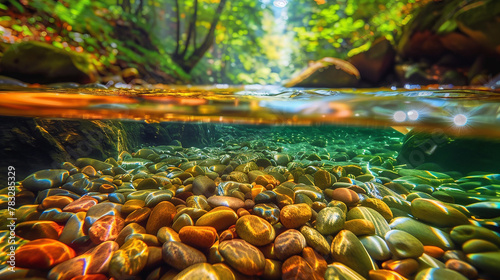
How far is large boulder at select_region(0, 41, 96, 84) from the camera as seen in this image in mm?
4414

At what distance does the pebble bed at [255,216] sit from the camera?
125cm

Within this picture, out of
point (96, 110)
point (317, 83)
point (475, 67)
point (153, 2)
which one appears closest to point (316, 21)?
point (317, 83)

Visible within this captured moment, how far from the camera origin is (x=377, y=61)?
28.2ft

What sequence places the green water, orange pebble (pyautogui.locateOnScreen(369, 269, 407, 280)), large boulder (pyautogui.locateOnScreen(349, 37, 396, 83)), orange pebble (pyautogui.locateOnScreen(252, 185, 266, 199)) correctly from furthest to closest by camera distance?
large boulder (pyautogui.locateOnScreen(349, 37, 396, 83)) < orange pebble (pyautogui.locateOnScreen(252, 185, 266, 199)) < the green water < orange pebble (pyautogui.locateOnScreen(369, 269, 407, 280))

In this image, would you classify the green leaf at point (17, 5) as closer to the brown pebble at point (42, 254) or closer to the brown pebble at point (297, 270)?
the brown pebble at point (42, 254)

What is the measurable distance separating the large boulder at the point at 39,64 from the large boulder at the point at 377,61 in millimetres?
10383

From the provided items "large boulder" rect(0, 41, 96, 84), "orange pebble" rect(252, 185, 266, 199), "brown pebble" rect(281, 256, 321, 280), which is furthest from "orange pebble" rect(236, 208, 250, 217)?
"large boulder" rect(0, 41, 96, 84)

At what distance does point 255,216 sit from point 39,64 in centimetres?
630

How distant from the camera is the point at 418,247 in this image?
4.47ft

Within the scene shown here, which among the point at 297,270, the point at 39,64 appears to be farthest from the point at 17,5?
the point at 297,270

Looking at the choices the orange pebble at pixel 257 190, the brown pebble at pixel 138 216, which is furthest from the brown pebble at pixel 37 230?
the orange pebble at pixel 257 190

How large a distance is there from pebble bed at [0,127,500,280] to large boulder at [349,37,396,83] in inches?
310

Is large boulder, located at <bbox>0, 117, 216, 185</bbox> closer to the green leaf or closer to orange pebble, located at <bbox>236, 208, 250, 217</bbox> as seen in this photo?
orange pebble, located at <bbox>236, 208, 250, 217</bbox>

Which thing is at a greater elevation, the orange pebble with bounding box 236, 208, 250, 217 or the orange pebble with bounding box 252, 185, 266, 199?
the orange pebble with bounding box 252, 185, 266, 199
